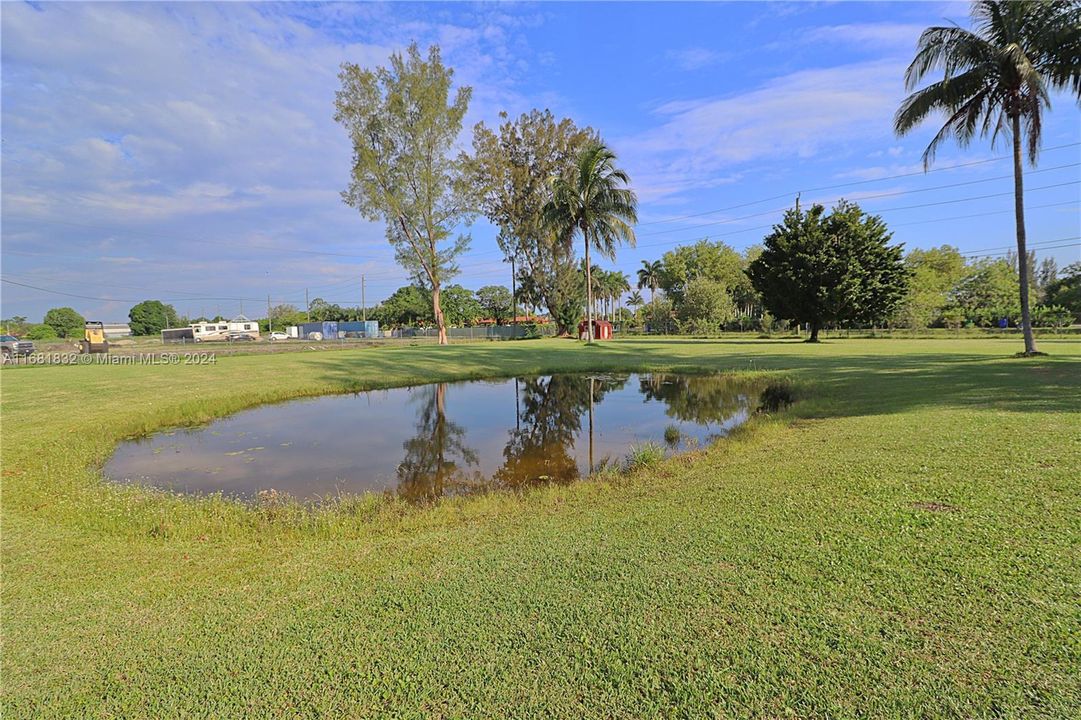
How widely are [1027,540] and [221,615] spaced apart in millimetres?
5143

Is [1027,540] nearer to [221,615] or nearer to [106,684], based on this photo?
[221,615]

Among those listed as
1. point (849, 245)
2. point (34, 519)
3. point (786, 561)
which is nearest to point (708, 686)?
point (786, 561)

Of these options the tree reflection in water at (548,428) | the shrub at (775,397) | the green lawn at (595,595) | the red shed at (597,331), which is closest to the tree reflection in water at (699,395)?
the shrub at (775,397)

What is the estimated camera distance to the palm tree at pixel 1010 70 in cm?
1370

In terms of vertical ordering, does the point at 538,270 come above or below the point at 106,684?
above

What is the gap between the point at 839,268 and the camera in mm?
28125

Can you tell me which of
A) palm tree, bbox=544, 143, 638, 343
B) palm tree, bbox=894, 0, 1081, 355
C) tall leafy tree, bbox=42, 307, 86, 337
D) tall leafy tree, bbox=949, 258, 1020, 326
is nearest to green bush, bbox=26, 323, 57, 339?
tall leafy tree, bbox=42, 307, 86, 337

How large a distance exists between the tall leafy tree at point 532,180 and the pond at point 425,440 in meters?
32.1

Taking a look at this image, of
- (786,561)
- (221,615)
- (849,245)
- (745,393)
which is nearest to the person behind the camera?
(221,615)

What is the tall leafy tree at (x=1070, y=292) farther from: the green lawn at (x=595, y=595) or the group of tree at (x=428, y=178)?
the green lawn at (x=595, y=595)

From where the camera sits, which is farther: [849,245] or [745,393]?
[849,245]

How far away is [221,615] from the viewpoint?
2.82 metres

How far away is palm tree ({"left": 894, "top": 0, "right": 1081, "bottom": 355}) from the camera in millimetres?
13703

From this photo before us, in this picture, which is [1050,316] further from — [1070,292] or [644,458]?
[644,458]
